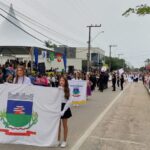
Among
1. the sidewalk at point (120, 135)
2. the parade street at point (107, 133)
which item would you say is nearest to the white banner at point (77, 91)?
the parade street at point (107, 133)

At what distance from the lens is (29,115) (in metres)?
8.82

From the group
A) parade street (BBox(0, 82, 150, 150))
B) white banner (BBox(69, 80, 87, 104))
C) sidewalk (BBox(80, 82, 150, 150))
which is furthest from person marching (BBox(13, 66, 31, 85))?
white banner (BBox(69, 80, 87, 104))

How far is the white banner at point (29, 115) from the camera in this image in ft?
28.6

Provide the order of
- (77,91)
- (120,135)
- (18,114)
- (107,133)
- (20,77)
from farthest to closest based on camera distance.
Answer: (77,91)
(107,133)
(120,135)
(20,77)
(18,114)

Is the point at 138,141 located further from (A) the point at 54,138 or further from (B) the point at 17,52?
(B) the point at 17,52

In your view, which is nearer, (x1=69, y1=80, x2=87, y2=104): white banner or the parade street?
the parade street

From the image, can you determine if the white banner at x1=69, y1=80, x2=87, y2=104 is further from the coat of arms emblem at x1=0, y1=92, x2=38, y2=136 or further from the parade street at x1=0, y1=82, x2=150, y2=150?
the coat of arms emblem at x1=0, y1=92, x2=38, y2=136

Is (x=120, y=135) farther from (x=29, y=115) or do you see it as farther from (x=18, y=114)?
(x=18, y=114)

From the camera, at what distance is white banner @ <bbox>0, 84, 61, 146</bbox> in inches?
343

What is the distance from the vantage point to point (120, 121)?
14203 mm

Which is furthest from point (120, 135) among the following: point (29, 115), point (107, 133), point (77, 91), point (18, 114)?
point (77, 91)

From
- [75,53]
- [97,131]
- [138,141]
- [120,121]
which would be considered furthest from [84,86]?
[75,53]

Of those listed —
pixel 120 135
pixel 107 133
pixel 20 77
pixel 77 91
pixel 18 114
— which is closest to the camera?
pixel 18 114

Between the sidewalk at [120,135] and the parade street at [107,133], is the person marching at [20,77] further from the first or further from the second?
the sidewalk at [120,135]
